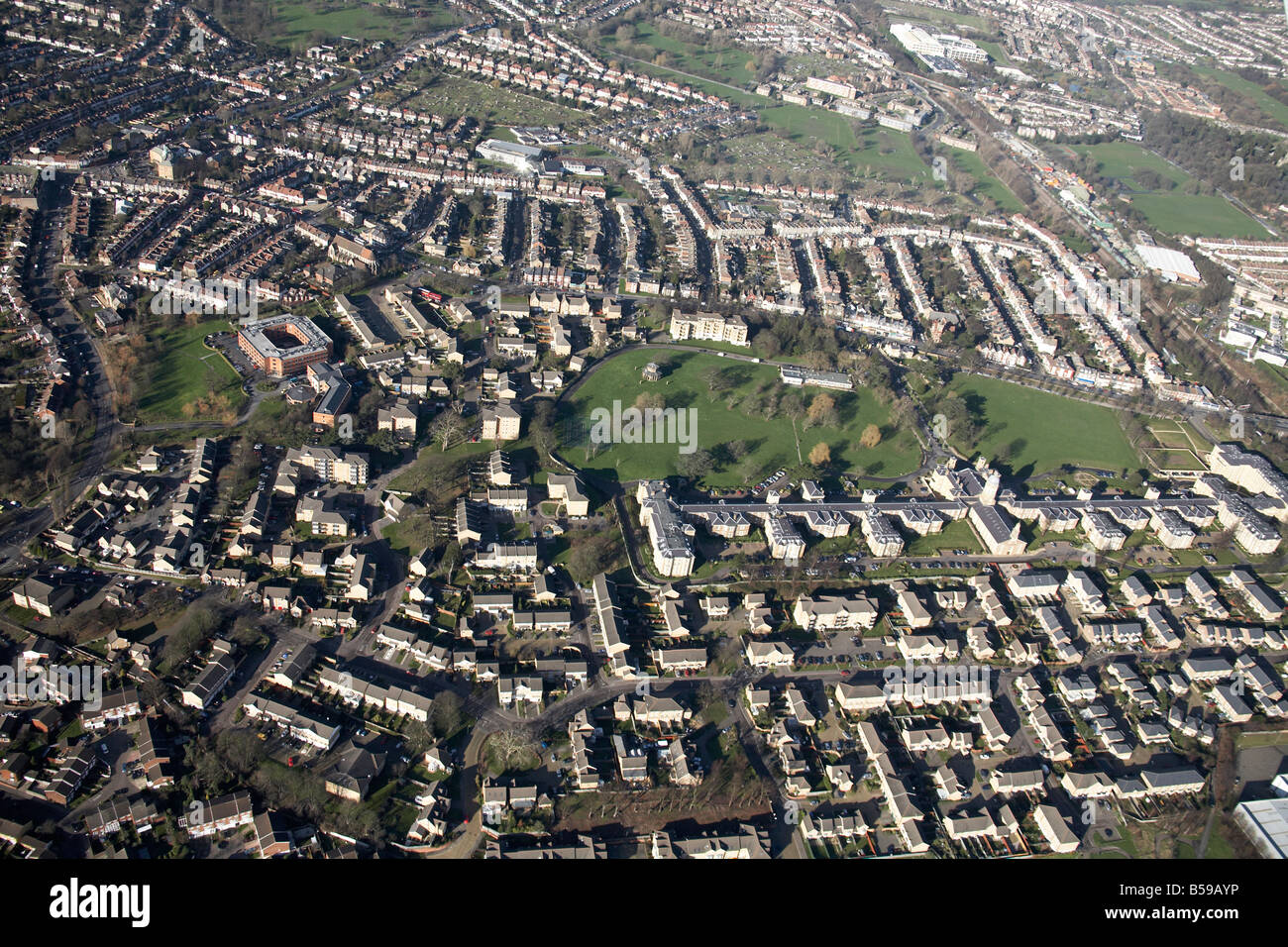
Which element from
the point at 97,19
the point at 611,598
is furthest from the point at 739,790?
the point at 97,19

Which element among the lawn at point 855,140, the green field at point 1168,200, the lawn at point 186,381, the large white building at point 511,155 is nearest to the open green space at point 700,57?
the lawn at point 855,140

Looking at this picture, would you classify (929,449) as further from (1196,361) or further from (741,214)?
(741,214)

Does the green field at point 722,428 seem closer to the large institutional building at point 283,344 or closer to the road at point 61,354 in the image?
the large institutional building at point 283,344

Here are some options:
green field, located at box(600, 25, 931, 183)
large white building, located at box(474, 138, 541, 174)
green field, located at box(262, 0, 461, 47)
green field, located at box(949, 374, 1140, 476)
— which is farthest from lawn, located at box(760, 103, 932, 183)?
green field, located at box(262, 0, 461, 47)

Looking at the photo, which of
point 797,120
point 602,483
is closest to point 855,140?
point 797,120

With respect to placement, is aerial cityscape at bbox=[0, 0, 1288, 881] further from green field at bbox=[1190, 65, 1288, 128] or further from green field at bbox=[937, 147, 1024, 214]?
green field at bbox=[1190, 65, 1288, 128]

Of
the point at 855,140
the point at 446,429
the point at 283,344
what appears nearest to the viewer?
the point at 446,429

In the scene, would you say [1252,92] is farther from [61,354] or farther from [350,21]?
[61,354]
